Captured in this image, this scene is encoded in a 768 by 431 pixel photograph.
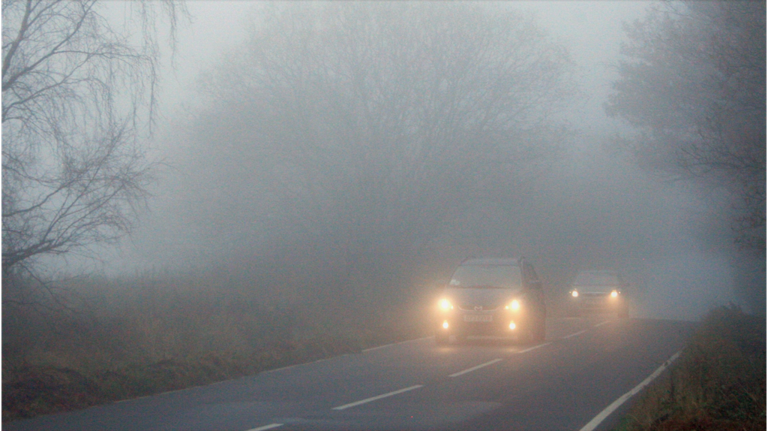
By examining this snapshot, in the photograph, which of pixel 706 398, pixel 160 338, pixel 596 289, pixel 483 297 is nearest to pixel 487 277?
pixel 483 297

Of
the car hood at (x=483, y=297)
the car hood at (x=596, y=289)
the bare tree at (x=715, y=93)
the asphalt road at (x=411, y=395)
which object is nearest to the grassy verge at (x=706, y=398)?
the asphalt road at (x=411, y=395)

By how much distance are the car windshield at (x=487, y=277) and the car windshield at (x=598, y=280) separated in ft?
47.5

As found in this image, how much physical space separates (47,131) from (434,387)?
6.77m

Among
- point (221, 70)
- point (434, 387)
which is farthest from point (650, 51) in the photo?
point (221, 70)

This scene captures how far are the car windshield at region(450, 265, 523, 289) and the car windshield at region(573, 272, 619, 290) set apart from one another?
1447 centimetres

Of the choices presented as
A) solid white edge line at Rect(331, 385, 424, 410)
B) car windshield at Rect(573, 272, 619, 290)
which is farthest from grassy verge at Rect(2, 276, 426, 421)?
car windshield at Rect(573, 272, 619, 290)

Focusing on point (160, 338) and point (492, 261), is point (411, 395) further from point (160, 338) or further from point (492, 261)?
point (492, 261)

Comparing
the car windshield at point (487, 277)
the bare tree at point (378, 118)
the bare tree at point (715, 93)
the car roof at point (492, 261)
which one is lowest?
the car windshield at point (487, 277)

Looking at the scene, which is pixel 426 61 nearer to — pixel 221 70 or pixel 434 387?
pixel 221 70

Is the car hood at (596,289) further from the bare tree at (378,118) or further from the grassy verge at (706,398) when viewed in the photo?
the grassy verge at (706,398)

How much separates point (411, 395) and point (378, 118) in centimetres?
1818

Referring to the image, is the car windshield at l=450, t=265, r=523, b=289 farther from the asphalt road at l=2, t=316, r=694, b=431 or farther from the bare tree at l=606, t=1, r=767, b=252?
the bare tree at l=606, t=1, r=767, b=252

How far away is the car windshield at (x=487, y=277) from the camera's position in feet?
65.7

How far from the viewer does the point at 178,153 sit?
26172mm
